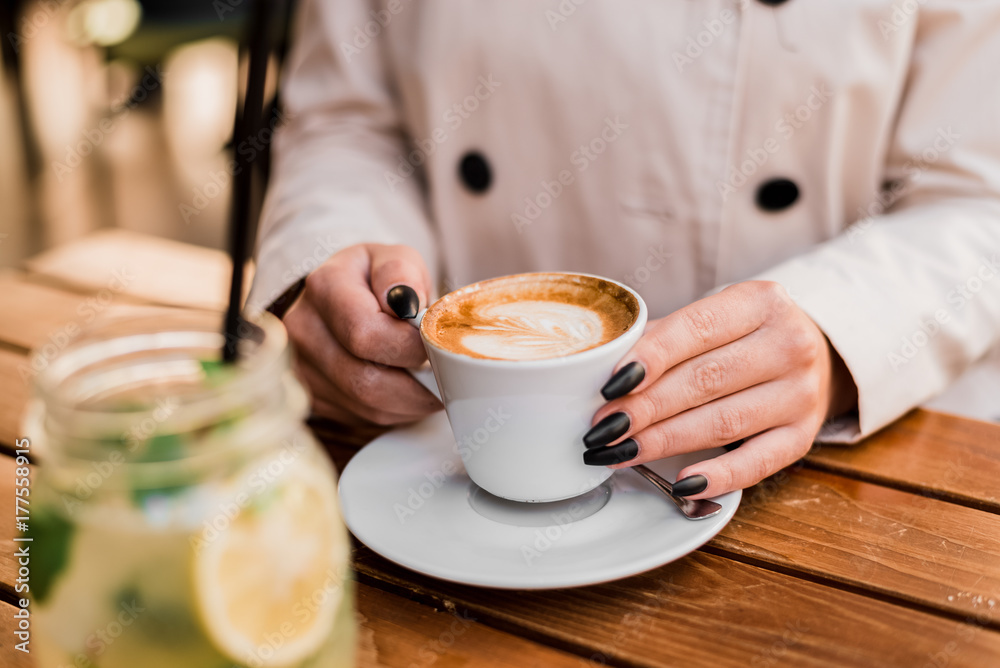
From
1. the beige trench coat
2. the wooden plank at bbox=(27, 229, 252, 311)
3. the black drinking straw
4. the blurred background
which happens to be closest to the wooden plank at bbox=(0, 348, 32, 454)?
the wooden plank at bbox=(27, 229, 252, 311)

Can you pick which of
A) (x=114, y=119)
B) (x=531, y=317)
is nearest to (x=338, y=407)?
(x=531, y=317)

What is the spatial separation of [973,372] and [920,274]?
1.07 feet

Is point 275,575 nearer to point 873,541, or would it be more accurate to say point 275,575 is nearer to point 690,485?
point 690,485

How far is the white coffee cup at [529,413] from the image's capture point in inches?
27.7

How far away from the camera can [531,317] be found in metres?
0.83

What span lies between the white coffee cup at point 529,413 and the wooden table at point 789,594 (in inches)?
4.1

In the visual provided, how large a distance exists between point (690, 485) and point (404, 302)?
323mm

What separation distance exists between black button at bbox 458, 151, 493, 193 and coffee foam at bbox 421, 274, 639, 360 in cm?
49

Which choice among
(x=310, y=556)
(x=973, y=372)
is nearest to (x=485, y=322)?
(x=310, y=556)

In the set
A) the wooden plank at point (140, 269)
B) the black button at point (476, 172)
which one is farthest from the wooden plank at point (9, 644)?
the black button at point (476, 172)

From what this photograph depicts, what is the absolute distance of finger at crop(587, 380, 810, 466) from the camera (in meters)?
0.78

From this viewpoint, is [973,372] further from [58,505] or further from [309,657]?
[58,505]

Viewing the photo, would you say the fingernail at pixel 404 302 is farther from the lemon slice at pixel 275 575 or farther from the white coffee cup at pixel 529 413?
the lemon slice at pixel 275 575

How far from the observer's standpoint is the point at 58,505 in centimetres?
43
